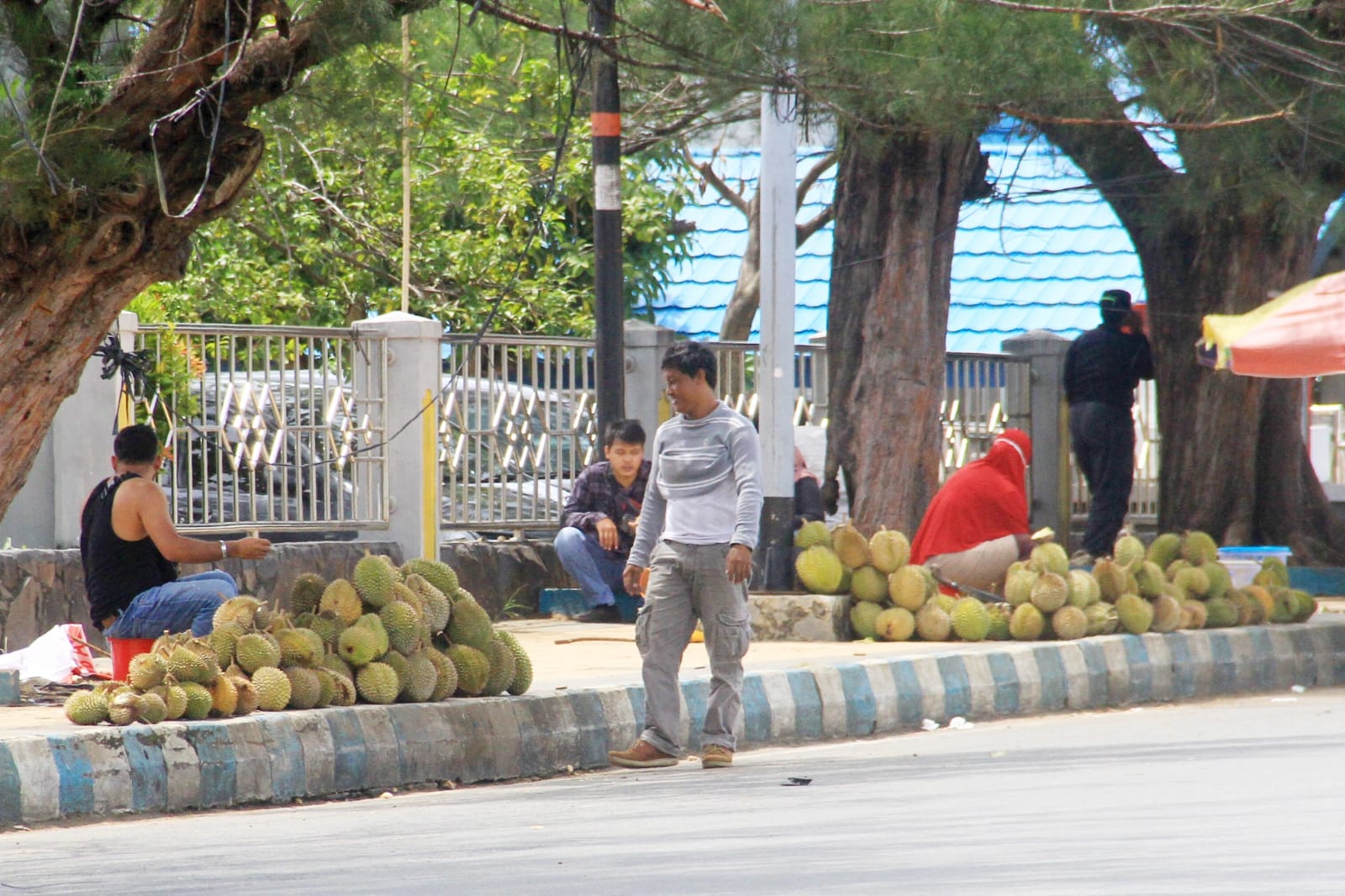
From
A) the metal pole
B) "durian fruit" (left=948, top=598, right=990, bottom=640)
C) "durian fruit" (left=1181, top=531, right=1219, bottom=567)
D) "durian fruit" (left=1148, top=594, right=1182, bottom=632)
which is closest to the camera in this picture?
the metal pole

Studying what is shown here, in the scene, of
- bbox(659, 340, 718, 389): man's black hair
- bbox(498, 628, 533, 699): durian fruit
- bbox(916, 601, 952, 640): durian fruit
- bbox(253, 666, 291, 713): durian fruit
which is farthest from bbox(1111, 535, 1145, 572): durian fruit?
bbox(253, 666, 291, 713): durian fruit

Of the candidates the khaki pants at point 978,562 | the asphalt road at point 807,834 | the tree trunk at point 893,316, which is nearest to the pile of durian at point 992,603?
the khaki pants at point 978,562

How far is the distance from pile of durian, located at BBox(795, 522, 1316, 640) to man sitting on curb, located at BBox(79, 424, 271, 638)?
3728 millimetres

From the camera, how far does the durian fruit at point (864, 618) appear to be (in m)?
10.6

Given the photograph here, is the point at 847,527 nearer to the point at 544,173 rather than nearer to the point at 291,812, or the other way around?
the point at 291,812

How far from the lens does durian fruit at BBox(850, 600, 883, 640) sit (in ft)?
34.8

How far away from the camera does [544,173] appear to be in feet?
59.5

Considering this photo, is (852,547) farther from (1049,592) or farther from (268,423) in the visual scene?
(268,423)

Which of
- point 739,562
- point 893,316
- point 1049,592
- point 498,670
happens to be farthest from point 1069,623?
point 498,670

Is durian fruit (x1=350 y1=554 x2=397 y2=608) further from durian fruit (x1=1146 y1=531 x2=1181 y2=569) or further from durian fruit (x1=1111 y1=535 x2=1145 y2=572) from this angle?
durian fruit (x1=1146 y1=531 x2=1181 y2=569)

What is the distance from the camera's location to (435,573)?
26.5 ft

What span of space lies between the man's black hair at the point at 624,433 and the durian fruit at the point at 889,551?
152 centimetres

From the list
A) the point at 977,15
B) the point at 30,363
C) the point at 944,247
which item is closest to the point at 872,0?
the point at 977,15

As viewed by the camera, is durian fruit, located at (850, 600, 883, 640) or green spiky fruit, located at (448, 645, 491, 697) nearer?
green spiky fruit, located at (448, 645, 491, 697)
